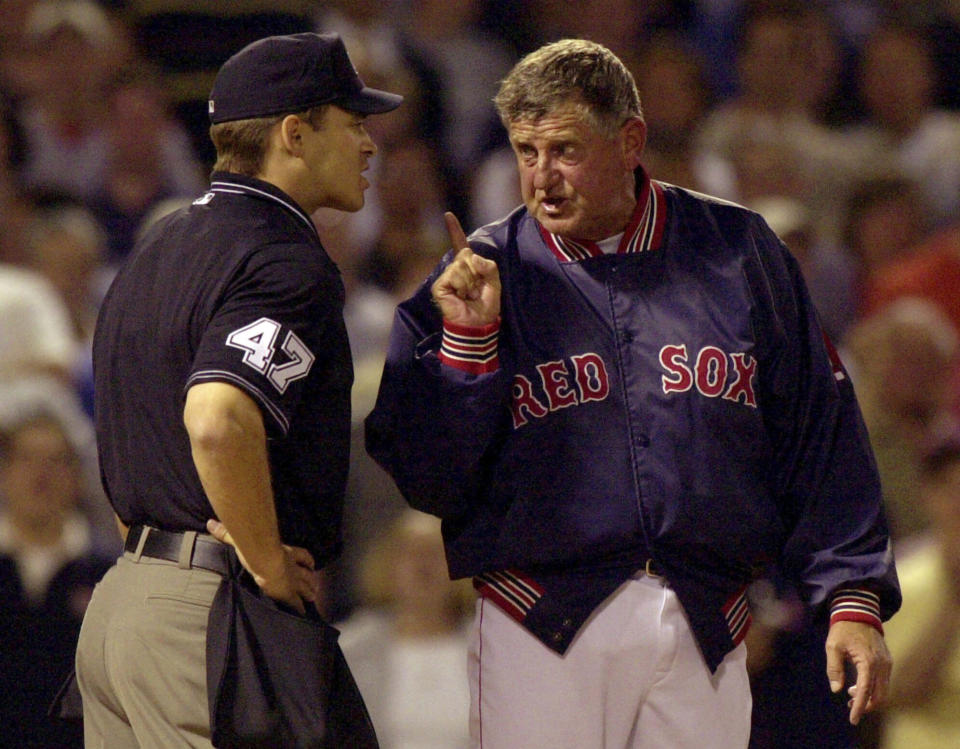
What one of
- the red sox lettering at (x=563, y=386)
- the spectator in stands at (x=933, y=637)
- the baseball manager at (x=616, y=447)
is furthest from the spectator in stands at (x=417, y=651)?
the red sox lettering at (x=563, y=386)

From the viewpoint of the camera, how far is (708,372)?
3186 mm

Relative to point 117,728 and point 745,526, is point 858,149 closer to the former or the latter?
point 745,526

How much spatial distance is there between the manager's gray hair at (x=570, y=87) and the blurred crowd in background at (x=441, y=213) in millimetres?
1645

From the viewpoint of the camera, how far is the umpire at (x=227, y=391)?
286 centimetres

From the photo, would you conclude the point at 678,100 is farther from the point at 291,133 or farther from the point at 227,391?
the point at 227,391

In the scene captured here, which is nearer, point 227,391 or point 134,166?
point 227,391

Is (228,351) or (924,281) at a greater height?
(228,351)

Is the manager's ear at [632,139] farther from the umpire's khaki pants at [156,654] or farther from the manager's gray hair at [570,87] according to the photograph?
the umpire's khaki pants at [156,654]

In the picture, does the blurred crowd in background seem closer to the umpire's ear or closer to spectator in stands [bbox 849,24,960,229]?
spectator in stands [bbox 849,24,960,229]

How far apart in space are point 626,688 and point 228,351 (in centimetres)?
100

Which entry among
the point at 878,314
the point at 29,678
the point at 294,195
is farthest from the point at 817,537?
the point at 878,314

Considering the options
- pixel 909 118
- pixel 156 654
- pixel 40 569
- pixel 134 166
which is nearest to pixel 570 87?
pixel 156 654

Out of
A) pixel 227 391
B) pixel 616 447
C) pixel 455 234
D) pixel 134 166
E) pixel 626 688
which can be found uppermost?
pixel 455 234

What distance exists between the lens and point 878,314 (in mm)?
6754
